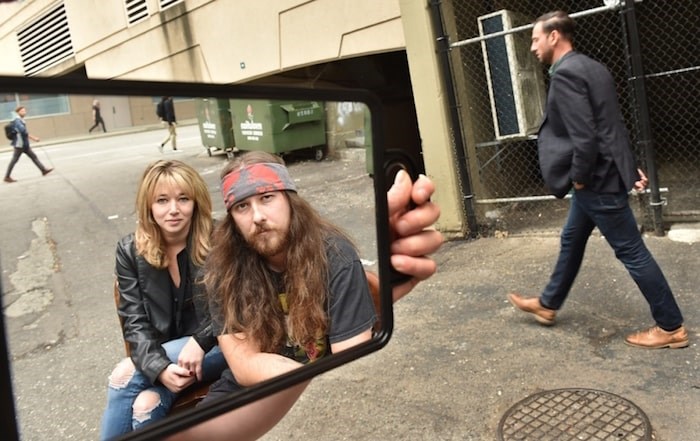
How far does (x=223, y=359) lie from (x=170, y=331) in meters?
0.12

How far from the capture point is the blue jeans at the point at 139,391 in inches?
Answer: 45.4

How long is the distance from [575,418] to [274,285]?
2.42m

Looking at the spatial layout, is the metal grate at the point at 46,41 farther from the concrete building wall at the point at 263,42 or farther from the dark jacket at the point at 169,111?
the dark jacket at the point at 169,111

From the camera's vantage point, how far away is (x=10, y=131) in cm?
84

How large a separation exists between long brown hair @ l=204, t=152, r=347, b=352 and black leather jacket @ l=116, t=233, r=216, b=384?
4 centimetres

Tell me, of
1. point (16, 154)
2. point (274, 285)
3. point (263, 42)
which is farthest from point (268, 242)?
point (263, 42)

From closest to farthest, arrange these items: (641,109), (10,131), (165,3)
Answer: (10,131) → (641,109) → (165,3)

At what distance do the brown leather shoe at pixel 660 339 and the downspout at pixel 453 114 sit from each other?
2.64 meters

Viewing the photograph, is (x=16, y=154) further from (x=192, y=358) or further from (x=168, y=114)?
(x=192, y=358)

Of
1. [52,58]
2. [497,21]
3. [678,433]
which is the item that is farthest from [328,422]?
[52,58]

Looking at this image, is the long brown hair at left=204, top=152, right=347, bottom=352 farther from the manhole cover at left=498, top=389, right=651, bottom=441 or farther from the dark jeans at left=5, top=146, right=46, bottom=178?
the manhole cover at left=498, top=389, right=651, bottom=441

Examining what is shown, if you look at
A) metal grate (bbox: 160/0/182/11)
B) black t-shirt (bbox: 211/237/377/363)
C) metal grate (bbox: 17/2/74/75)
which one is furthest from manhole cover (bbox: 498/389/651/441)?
metal grate (bbox: 17/2/74/75)

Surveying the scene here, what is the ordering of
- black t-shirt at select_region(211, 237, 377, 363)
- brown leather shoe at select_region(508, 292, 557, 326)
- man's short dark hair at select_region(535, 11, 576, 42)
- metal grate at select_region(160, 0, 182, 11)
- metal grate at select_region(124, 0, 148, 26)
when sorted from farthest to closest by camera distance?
metal grate at select_region(124, 0, 148, 26)
metal grate at select_region(160, 0, 182, 11)
brown leather shoe at select_region(508, 292, 557, 326)
man's short dark hair at select_region(535, 11, 576, 42)
black t-shirt at select_region(211, 237, 377, 363)

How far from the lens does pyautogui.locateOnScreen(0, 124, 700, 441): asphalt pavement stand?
1017 mm
